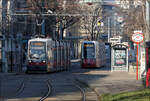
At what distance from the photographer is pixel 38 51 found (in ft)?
118

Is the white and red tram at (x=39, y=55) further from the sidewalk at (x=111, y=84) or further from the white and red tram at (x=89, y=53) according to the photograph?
the white and red tram at (x=89, y=53)

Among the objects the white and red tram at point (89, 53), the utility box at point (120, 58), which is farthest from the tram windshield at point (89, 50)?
the utility box at point (120, 58)

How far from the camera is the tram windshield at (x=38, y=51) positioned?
→ 35969mm

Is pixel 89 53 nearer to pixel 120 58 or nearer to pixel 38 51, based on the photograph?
pixel 120 58

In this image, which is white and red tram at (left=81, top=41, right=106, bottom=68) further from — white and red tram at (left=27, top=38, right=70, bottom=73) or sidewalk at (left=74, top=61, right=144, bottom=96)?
sidewalk at (left=74, top=61, right=144, bottom=96)

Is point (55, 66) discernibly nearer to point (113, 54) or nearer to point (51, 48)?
point (51, 48)

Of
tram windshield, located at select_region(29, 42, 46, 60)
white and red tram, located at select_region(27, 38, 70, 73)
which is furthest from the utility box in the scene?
tram windshield, located at select_region(29, 42, 46, 60)

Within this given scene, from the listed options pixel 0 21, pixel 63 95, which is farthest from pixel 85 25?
pixel 63 95

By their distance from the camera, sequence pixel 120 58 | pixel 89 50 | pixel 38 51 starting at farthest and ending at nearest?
pixel 89 50 < pixel 120 58 < pixel 38 51

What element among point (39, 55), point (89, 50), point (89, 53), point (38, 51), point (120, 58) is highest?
point (38, 51)

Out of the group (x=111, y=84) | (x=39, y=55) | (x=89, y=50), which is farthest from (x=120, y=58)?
(x=111, y=84)

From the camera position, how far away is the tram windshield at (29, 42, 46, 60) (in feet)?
118

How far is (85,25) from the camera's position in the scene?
69438 millimetres

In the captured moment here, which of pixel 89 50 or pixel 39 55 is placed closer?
pixel 39 55
